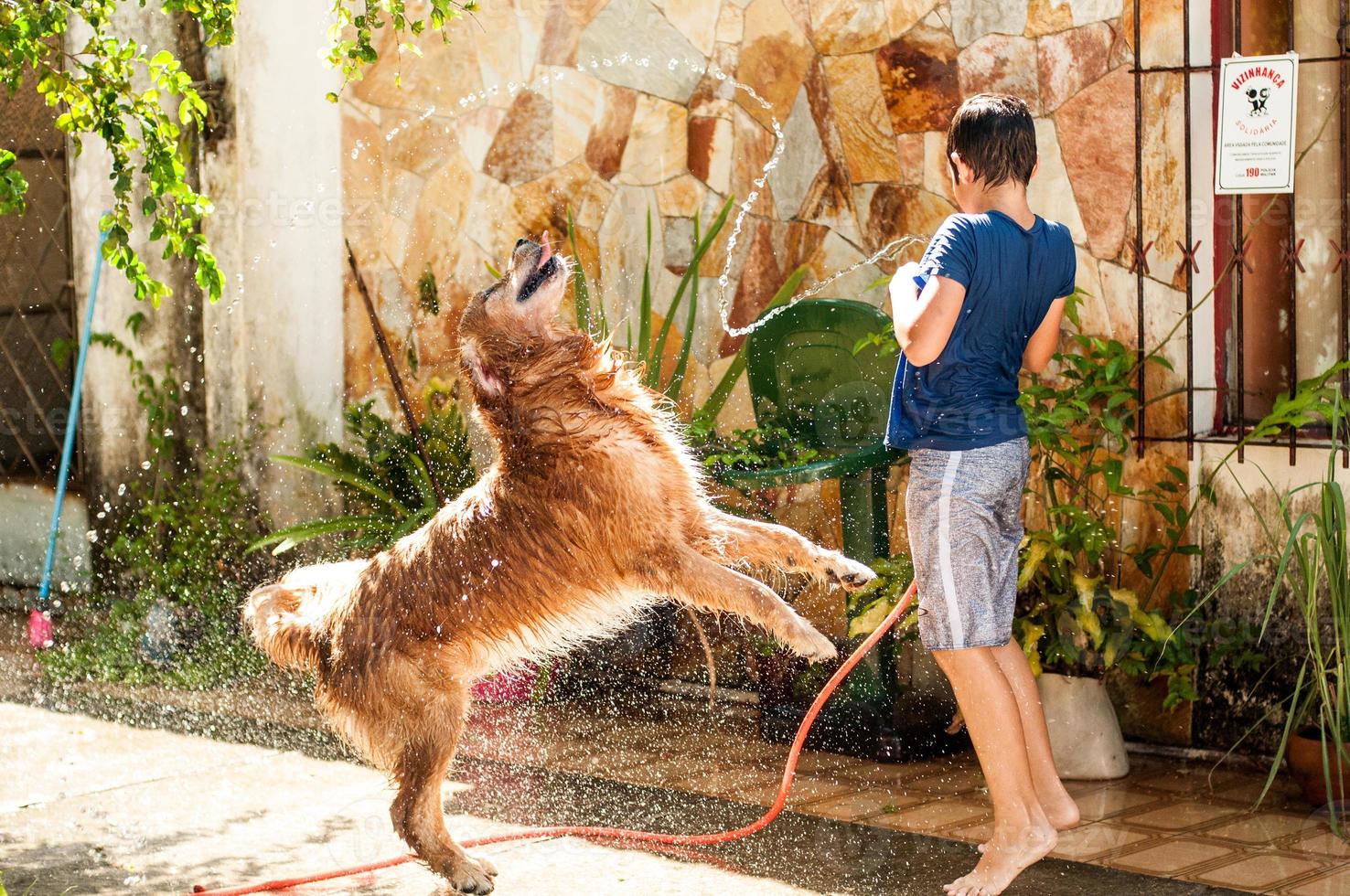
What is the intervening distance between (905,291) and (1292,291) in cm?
199

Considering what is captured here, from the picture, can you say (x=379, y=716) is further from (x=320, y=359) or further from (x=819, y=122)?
(x=320, y=359)

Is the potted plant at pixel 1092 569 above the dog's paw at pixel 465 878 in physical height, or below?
above

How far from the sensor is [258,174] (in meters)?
8.00

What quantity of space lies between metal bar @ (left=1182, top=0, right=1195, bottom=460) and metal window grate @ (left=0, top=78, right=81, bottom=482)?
6178 millimetres

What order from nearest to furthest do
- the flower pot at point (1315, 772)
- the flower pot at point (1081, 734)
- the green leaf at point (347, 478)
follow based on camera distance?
the flower pot at point (1315, 772) < the flower pot at point (1081, 734) < the green leaf at point (347, 478)

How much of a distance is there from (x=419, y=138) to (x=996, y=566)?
4.62 metres

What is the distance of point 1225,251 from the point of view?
5.62 metres

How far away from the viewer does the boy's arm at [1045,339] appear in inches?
168

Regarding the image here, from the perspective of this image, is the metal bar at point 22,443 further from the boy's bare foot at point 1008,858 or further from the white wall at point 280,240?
the boy's bare foot at point 1008,858

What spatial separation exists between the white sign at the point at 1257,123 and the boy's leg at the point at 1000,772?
2230mm

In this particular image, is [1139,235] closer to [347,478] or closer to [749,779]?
[749,779]

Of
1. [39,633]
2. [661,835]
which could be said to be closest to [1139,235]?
[661,835]

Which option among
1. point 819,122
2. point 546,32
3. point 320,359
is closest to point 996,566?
point 819,122

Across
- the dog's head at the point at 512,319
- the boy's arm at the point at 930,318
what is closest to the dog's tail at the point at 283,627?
the dog's head at the point at 512,319
